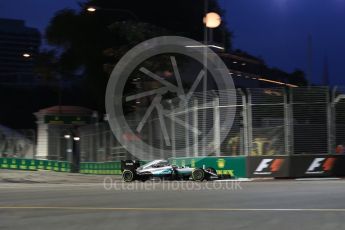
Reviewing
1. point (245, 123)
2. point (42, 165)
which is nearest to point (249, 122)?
point (245, 123)

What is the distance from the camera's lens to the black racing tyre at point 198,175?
22.8m

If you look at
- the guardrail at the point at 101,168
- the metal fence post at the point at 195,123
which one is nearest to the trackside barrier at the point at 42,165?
the guardrail at the point at 101,168

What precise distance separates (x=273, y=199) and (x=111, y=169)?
73.1ft

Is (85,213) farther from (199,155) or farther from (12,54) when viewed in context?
(12,54)

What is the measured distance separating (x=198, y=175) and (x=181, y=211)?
1163 cm

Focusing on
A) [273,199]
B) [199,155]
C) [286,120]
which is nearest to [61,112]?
[199,155]

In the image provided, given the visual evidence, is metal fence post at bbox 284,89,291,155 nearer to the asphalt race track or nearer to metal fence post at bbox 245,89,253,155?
metal fence post at bbox 245,89,253,155

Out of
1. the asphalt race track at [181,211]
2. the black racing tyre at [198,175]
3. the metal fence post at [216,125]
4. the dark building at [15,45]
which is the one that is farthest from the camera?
the dark building at [15,45]

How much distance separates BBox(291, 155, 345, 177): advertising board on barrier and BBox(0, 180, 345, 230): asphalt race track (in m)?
9.14

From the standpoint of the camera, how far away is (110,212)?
37.1 feet

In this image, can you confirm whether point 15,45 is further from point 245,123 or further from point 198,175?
point 198,175

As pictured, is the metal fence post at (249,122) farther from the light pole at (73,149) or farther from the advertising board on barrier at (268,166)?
the light pole at (73,149)

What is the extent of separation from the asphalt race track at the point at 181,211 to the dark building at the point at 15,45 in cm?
4176

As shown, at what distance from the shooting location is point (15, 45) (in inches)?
2420
